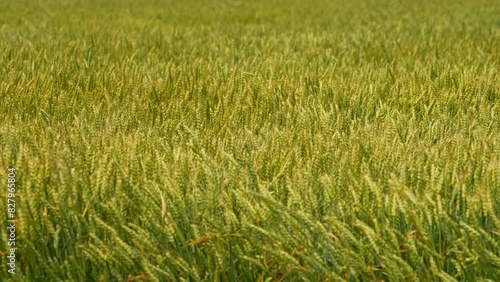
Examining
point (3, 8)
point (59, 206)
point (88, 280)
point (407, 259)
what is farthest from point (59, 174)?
point (3, 8)

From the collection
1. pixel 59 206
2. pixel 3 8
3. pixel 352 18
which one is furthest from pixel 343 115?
pixel 3 8

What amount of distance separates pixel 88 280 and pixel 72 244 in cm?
8

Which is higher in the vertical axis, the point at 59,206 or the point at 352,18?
the point at 59,206

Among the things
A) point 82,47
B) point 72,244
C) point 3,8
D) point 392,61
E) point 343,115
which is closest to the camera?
point 72,244

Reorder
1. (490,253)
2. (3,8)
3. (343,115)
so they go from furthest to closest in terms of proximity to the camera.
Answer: (3,8), (343,115), (490,253)

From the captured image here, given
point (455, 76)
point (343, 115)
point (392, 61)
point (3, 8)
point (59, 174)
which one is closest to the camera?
point (59, 174)

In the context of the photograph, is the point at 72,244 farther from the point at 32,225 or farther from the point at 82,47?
the point at 82,47

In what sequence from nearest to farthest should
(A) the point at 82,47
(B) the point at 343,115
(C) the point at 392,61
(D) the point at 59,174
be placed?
(D) the point at 59,174, (B) the point at 343,115, (C) the point at 392,61, (A) the point at 82,47

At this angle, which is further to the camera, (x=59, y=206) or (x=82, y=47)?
(x=82, y=47)

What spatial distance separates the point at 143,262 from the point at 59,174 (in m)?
0.37

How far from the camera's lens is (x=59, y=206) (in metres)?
1.47

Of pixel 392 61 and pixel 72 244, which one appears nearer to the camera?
pixel 72 244

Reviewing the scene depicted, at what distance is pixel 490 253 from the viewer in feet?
4.46

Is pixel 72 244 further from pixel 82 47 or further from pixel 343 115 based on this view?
pixel 82 47
